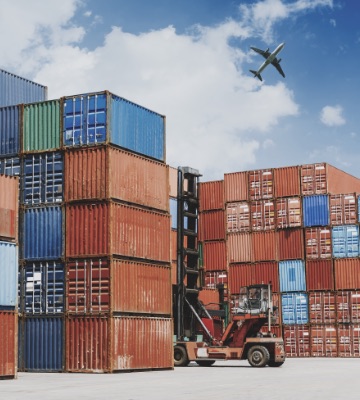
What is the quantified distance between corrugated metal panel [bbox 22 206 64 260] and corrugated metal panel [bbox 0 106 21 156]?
9.76 feet

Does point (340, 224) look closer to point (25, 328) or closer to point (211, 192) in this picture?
point (211, 192)

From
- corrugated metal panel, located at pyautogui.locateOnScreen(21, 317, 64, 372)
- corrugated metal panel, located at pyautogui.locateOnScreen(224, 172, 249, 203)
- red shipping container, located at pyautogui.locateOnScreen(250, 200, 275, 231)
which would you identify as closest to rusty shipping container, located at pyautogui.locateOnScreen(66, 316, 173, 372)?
corrugated metal panel, located at pyautogui.locateOnScreen(21, 317, 64, 372)

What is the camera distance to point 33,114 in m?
35.2

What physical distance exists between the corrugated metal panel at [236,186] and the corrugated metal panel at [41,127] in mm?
26814

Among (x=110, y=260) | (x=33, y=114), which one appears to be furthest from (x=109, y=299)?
(x=33, y=114)

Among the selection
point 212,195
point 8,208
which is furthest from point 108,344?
point 212,195

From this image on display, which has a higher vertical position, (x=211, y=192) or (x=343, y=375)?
(x=211, y=192)

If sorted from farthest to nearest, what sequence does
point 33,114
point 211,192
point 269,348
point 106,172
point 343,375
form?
point 211,192 < point 269,348 < point 33,114 < point 106,172 < point 343,375

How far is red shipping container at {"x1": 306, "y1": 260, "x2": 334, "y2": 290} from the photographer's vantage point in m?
55.9

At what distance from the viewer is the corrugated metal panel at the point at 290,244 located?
188ft

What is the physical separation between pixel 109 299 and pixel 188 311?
28.7 ft

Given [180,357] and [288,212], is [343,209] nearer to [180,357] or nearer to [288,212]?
[288,212]

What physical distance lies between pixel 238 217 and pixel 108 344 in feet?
95.5

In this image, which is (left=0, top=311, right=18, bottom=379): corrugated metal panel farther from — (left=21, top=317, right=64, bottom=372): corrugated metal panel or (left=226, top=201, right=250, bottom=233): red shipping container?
(left=226, top=201, right=250, bottom=233): red shipping container
